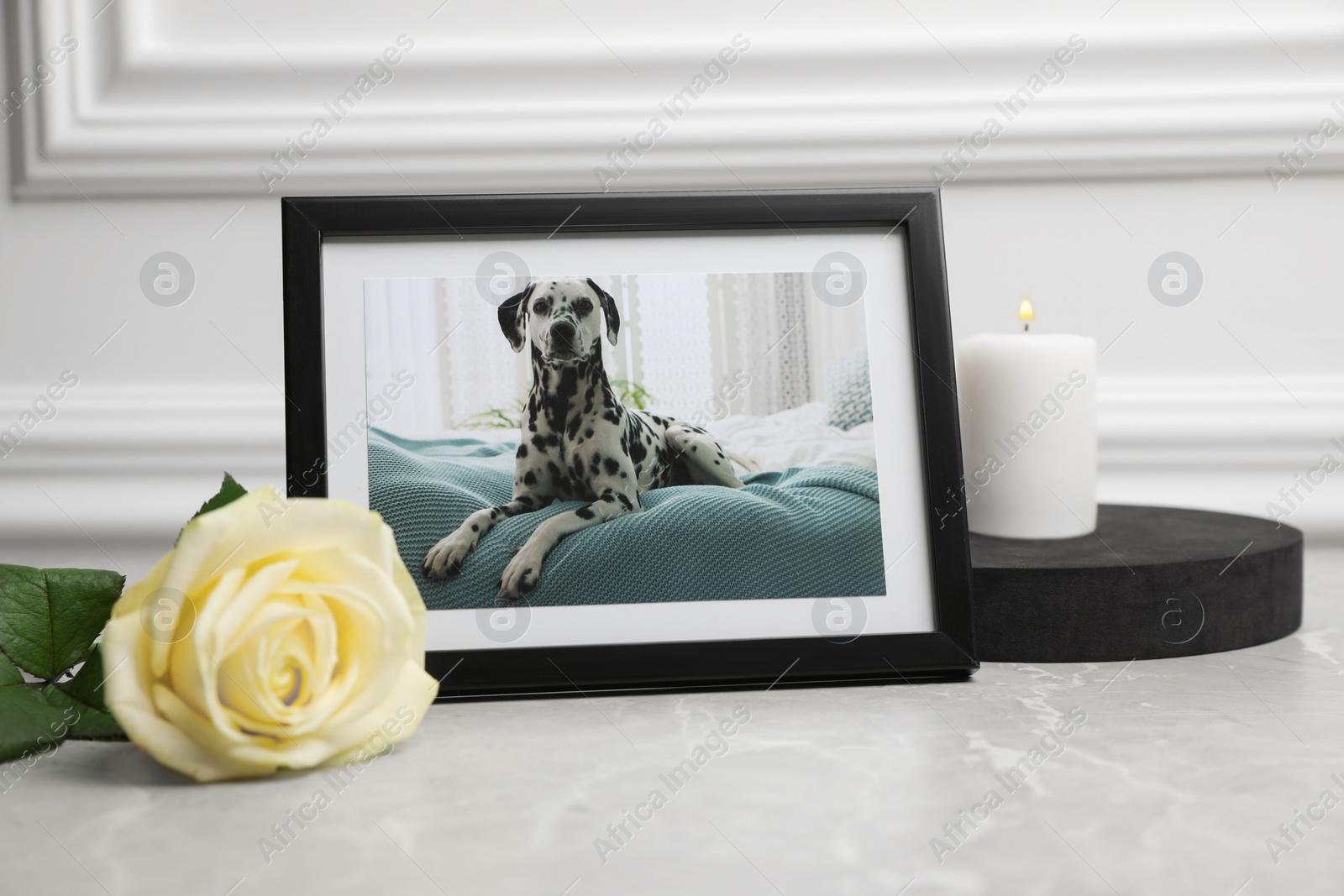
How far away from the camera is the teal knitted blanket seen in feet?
1.97

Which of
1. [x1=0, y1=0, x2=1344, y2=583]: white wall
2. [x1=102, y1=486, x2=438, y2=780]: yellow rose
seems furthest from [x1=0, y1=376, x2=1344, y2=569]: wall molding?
[x1=102, y1=486, x2=438, y2=780]: yellow rose

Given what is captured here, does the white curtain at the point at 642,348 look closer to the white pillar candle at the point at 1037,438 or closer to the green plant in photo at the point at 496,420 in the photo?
the green plant in photo at the point at 496,420

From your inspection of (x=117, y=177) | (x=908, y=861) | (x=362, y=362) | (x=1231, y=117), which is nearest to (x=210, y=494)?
(x=117, y=177)

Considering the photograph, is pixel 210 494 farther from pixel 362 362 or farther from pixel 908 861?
pixel 908 861

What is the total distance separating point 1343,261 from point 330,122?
1.02 meters

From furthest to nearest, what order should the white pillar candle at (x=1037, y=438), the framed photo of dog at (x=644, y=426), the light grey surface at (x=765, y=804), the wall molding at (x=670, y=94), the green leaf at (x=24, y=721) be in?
1. the wall molding at (x=670, y=94)
2. the white pillar candle at (x=1037, y=438)
3. the framed photo of dog at (x=644, y=426)
4. the green leaf at (x=24, y=721)
5. the light grey surface at (x=765, y=804)

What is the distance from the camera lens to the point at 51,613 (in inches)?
20.7

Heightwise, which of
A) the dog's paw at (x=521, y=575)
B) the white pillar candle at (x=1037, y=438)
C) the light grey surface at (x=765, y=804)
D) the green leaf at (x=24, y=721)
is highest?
the white pillar candle at (x=1037, y=438)

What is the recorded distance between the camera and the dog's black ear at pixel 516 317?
25.3 inches

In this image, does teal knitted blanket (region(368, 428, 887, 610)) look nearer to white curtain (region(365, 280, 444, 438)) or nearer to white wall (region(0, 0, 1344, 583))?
white curtain (region(365, 280, 444, 438))

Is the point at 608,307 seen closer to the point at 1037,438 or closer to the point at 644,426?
the point at 644,426

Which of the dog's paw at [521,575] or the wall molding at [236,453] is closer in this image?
the dog's paw at [521,575]

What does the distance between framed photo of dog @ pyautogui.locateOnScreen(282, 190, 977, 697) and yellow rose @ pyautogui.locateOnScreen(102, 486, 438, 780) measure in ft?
0.44

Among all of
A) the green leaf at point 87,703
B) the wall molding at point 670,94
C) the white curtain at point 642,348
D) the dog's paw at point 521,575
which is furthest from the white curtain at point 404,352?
the wall molding at point 670,94
